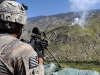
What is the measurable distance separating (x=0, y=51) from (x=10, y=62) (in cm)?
22

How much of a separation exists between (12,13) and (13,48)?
551 millimetres

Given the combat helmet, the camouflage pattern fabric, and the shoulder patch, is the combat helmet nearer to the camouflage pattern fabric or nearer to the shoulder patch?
the camouflage pattern fabric

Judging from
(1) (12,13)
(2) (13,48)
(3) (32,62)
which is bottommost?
(3) (32,62)

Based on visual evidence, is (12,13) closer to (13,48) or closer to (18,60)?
(13,48)

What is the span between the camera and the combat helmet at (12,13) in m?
3.76

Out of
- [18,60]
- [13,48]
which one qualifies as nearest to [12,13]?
[13,48]

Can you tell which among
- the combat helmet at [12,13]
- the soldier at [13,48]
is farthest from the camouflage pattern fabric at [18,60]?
the combat helmet at [12,13]

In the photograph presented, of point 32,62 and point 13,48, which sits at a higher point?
point 13,48

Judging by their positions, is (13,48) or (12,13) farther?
(12,13)

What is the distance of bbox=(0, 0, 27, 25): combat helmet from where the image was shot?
3758mm

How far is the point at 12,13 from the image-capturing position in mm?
3811

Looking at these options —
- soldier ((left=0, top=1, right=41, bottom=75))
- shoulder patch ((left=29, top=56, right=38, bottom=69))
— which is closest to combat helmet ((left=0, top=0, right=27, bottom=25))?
soldier ((left=0, top=1, right=41, bottom=75))

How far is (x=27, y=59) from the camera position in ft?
11.2

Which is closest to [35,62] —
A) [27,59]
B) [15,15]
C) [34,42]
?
[27,59]
